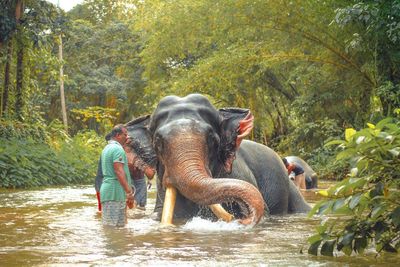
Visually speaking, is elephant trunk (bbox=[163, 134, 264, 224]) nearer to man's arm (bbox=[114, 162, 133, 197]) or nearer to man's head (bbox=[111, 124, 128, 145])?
man's arm (bbox=[114, 162, 133, 197])

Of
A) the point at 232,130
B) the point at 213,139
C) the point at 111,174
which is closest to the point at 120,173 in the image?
the point at 111,174

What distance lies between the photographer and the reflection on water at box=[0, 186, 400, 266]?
598 centimetres

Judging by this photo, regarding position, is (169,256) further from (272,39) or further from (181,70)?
(181,70)

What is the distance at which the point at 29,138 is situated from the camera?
2062 cm

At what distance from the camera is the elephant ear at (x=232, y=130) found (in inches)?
365

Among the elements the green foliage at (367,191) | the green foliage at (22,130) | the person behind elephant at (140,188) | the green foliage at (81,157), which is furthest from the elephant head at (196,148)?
the green foliage at (81,157)

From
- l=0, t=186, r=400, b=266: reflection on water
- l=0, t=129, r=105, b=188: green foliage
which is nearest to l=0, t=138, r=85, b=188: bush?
l=0, t=129, r=105, b=188: green foliage

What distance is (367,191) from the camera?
533cm

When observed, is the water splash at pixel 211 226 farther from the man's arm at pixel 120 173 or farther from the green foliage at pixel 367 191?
the green foliage at pixel 367 191

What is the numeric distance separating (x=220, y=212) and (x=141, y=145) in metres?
1.46

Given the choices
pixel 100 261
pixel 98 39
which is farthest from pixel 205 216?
pixel 98 39

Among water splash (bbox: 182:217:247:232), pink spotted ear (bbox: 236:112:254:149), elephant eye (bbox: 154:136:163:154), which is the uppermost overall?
pink spotted ear (bbox: 236:112:254:149)

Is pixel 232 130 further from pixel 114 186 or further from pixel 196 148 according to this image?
pixel 114 186

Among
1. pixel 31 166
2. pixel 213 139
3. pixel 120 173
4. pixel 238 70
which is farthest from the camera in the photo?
pixel 238 70
